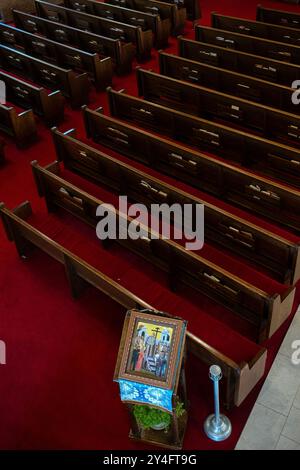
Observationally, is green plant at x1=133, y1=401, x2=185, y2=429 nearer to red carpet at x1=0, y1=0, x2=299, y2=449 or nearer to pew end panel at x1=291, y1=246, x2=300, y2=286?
red carpet at x1=0, y1=0, x2=299, y2=449

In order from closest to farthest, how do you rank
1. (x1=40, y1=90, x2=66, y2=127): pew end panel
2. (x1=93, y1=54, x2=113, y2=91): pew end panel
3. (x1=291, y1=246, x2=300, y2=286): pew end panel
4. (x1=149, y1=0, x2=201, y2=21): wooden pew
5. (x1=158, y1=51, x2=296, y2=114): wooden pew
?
(x1=291, y1=246, x2=300, y2=286): pew end panel, (x1=158, y1=51, x2=296, y2=114): wooden pew, (x1=40, y1=90, x2=66, y2=127): pew end panel, (x1=93, y1=54, x2=113, y2=91): pew end panel, (x1=149, y1=0, x2=201, y2=21): wooden pew

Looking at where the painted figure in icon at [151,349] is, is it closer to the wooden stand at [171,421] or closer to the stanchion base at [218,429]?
the wooden stand at [171,421]

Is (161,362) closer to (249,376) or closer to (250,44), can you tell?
(249,376)

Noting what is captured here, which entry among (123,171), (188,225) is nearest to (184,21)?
(123,171)

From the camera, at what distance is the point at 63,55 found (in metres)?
6.37

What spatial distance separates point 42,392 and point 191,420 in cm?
97

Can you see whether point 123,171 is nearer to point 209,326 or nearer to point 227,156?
point 227,156

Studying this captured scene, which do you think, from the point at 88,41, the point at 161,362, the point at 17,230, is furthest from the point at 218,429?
the point at 88,41

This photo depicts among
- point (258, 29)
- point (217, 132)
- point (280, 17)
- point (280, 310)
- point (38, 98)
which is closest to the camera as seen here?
point (280, 310)

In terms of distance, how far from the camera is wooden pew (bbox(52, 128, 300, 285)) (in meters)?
3.29

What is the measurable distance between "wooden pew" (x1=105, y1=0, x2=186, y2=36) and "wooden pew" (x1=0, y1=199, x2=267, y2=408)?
464cm

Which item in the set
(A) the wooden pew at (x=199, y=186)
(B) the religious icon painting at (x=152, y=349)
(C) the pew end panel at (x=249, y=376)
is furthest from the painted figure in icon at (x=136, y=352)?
(A) the wooden pew at (x=199, y=186)

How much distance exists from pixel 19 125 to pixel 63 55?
1.73 metres

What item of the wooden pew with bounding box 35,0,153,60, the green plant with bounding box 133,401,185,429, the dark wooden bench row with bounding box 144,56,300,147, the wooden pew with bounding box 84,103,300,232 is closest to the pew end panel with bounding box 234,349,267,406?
the green plant with bounding box 133,401,185,429
